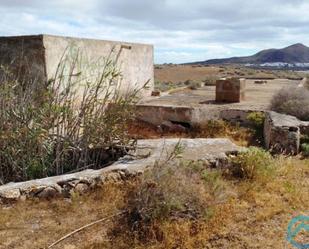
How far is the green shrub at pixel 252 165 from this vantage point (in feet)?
15.5

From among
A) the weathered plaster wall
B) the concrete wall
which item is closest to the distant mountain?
the weathered plaster wall

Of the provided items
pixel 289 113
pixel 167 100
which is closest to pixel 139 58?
pixel 167 100

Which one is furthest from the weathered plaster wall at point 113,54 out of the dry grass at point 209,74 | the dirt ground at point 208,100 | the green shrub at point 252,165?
the dry grass at point 209,74

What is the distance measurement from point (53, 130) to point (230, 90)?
5.89 metres

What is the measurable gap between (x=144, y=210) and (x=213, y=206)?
71 cm

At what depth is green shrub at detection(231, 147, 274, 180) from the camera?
4.71 metres

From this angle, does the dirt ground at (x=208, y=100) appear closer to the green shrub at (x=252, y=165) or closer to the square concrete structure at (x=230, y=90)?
the square concrete structure at (x=230, y=90)

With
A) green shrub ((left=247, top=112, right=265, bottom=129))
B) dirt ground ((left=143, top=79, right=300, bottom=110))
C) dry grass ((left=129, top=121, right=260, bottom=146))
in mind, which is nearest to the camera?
dry grass ((left=129, top=121, right=260, bottom=146))

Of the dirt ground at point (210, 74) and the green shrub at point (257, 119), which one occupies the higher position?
the dirt ground at point (210, 74)

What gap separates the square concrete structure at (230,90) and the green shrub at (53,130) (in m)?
5.06

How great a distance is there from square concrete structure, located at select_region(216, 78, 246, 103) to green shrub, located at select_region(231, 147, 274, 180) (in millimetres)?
5025

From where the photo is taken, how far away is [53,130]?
5.12 m

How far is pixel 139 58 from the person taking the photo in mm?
10516

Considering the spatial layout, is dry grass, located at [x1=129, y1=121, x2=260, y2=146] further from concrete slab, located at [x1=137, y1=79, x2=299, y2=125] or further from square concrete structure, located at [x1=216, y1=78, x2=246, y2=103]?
square concrete structure, located at [x1=216, y1=78, x2=246, y2=103]
